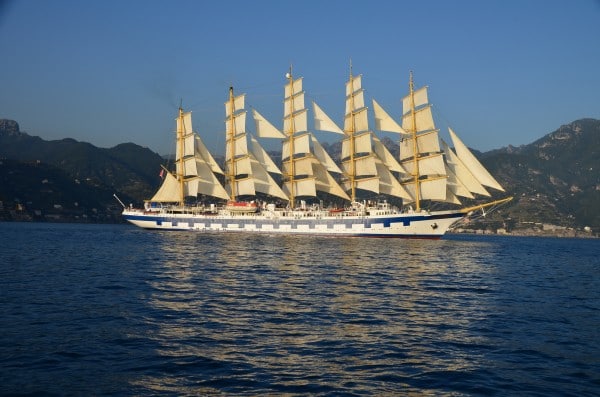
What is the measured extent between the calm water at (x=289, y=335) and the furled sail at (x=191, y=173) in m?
71.9

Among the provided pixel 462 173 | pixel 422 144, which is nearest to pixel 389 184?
pixel 422 144

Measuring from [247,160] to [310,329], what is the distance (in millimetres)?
85473

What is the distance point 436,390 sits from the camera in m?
11.5

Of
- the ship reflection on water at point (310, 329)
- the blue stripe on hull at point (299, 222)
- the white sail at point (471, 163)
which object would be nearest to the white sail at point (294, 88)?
the blue stripe on hull at point (299, 222)

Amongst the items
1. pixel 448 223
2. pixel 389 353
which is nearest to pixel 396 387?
pixel 389 353

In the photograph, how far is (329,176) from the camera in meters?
98.4

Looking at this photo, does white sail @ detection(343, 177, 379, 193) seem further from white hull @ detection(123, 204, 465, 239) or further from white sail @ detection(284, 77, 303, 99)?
white sail @ detection(284, 77, 303, 99)

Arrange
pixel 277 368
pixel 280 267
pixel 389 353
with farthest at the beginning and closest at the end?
A: pixel 280 267, pixel 389 353, pixel 277 368

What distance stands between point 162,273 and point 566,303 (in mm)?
22605

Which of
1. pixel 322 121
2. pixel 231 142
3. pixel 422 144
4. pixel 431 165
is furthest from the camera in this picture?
pixel 231 142

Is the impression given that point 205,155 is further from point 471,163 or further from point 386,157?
point 471,163

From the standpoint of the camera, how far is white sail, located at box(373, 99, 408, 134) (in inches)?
3600

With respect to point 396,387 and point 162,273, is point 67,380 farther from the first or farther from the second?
point 162,273

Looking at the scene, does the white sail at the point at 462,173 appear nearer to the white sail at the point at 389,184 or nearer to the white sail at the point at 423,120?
the white sail at the point at 423,120
